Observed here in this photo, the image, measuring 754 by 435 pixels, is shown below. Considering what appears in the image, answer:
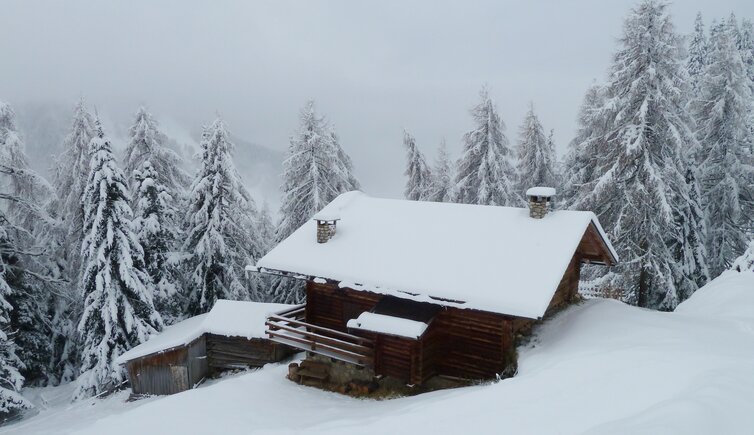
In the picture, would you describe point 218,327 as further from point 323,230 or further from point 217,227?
point 323,230

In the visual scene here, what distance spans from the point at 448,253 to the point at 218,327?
12.5 m

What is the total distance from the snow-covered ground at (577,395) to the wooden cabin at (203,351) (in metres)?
3.13

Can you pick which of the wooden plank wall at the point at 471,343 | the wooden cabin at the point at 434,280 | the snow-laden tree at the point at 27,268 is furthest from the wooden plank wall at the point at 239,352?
the wooden plank wall at the point at 471,343

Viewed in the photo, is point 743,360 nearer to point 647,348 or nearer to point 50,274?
point 647,348

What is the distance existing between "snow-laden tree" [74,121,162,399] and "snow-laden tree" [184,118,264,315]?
376 cm

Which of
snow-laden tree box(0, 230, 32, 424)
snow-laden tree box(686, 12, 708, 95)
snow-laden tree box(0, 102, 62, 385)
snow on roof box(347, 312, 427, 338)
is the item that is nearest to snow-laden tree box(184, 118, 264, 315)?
snow-laden tree box(0, 102, 62, 385)

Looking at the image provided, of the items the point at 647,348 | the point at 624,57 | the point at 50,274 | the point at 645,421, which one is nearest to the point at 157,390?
the point at 50,274

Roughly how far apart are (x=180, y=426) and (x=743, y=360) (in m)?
12.6

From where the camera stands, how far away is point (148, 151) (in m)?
28.2

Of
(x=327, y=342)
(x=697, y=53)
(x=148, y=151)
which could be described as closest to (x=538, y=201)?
(x=327, y=342)

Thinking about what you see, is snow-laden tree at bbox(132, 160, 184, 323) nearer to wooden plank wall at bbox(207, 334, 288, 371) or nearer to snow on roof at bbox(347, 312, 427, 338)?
wooden plank wall at bbox(207, 334, 288, 371)

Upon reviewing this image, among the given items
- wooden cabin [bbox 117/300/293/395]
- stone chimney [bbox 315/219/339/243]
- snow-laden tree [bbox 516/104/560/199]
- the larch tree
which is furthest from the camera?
snow-laden tree [bbox 516/104/560/199]

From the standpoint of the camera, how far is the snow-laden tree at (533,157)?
33906 mm

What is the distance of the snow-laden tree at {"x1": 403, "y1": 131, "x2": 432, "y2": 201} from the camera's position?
3750 cm
